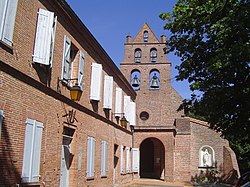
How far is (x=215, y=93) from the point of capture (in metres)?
10.9

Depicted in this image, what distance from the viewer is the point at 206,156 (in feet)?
95.1

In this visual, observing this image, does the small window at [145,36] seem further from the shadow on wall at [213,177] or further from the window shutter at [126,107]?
the shadow on wall at [213,177]

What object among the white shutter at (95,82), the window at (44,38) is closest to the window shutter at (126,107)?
the white shutter at (95,82)

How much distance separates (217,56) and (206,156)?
2035 centimetres

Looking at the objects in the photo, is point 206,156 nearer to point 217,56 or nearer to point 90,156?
point 90,156

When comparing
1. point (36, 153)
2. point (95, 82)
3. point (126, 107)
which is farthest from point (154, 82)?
point (36, 153)

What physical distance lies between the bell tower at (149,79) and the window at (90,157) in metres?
14.8

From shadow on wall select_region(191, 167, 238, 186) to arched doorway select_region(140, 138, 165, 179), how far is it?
334 centimetres

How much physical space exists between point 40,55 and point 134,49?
22.4 m

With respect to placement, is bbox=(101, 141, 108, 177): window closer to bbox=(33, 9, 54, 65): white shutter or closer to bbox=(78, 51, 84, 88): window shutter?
bbox=(78, 51, 84, 88): window shutter

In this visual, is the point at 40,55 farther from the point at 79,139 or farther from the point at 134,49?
the point at 134,49

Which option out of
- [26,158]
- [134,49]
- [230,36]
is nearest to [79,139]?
[26,158]

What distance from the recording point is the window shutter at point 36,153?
927 cm

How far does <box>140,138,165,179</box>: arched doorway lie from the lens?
99.8 ft
